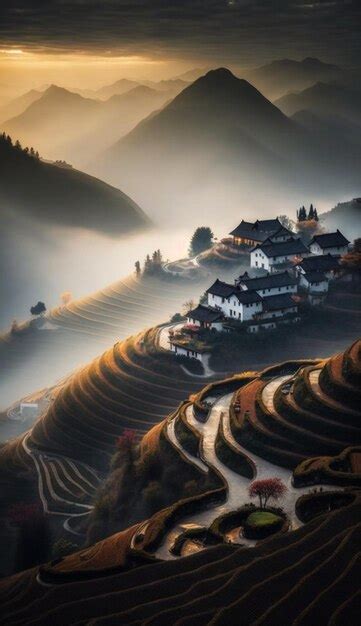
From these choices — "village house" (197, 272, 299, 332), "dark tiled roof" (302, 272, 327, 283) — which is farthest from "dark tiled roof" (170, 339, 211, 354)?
"dark tiled roof" (302, 272, 327, 283)

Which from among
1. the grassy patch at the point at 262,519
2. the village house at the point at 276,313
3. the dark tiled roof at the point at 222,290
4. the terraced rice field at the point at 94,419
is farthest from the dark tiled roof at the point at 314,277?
the grassy patch at the point at 262,519

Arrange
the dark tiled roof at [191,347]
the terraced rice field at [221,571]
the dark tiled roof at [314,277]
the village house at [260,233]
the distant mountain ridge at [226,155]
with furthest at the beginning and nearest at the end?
the distant mountain ridge at [226,155] → the village house at [260,233] → the dark tiled roof at [314,277] → the dark tiled roof at [191,347] → the terraced rice field at [221,571]

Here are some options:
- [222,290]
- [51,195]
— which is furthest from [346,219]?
[51,195]

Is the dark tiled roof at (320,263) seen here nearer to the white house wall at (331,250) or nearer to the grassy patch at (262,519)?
the white house wall at (331,250)

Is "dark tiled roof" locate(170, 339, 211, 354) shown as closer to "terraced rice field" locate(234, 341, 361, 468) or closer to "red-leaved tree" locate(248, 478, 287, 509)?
"terraced rice field" locate(234, 341, 361, 468)

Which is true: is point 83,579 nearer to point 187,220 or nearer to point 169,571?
point 169,571

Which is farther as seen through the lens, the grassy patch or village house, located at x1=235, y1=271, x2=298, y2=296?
village house, located at x1=235, y1=271, x2=298, y2=296

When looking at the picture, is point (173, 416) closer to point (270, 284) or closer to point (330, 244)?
point (270, 284)
